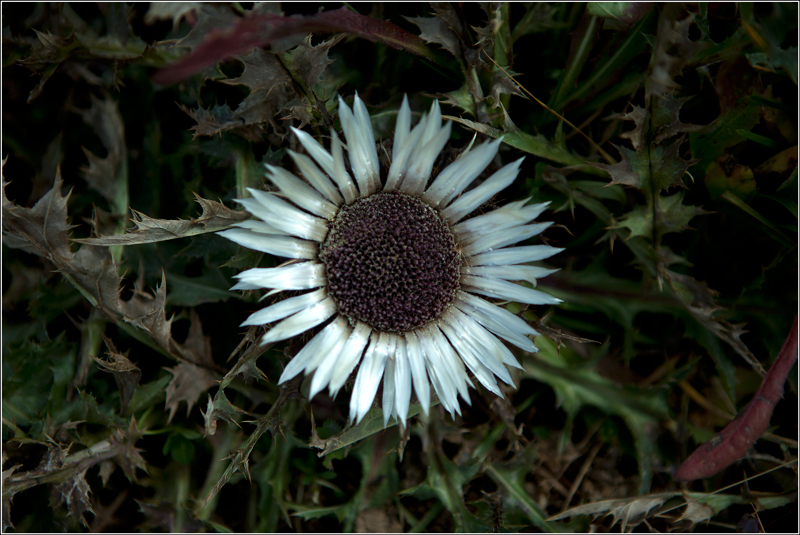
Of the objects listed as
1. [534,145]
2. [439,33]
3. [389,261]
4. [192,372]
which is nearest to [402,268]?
[389,261]

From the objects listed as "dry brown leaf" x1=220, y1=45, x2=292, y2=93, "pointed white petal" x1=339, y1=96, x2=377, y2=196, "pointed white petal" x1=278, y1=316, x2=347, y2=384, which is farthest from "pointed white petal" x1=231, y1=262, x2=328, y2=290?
"dry brown leaf" x1=220, y1=45, x2=292, y2=93

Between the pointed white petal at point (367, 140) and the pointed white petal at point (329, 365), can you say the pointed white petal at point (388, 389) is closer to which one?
the pointed white petal at point (329, 365)

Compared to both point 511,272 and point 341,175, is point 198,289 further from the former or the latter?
point 511,272

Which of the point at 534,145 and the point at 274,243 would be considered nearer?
the point at 274,243

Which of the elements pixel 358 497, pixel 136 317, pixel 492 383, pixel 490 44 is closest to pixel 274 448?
pixel 358 497

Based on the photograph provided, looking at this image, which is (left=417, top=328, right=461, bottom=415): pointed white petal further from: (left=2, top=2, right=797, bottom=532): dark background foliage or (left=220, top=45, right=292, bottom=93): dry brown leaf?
(left=220, top=45, right=292, bottom=93): dry brown leaf

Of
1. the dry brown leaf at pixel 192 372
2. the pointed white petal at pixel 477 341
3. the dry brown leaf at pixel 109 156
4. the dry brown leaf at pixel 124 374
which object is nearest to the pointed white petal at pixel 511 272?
the pointed white petal at pixel 477 341
